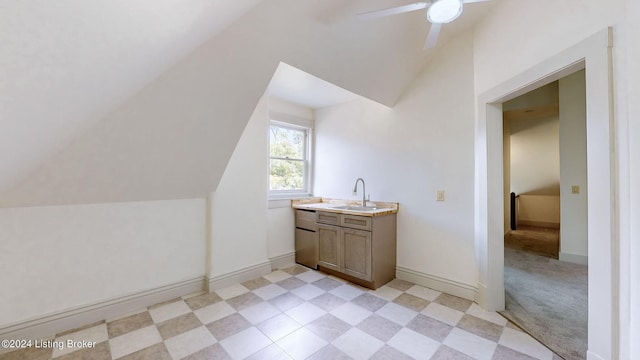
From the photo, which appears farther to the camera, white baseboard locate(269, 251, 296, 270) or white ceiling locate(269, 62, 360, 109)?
white baseboard locate(269, 251, 296, 270)

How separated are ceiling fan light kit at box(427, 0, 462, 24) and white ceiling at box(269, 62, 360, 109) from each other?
1265mm

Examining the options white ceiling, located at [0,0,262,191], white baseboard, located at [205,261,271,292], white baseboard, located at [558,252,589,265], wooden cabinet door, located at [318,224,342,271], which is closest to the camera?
white ceiling, located at [0,0,262,191]

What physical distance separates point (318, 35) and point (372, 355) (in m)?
2.29

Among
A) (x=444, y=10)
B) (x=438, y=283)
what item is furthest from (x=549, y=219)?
(x=444, y=10)

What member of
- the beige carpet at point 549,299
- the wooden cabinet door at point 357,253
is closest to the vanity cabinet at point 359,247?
the wooden cabinet door at point 357,253

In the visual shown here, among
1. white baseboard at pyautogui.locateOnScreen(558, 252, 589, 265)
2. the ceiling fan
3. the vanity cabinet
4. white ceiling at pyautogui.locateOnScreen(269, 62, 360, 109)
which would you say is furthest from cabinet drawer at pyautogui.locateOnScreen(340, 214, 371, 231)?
white baseboard at pyautogui.locateOnScreen(558, 252, 589, 265)

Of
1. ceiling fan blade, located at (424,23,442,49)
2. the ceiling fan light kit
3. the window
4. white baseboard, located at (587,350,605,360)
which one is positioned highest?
the ceiling fan light kit

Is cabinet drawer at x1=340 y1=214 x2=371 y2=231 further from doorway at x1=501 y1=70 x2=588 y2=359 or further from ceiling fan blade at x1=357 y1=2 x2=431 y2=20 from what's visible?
ceiling fan blade at x1=357 y1=2 x2=431 y2=20

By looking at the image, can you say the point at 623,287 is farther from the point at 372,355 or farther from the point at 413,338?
the point at 372,355

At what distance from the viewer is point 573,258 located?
352cm

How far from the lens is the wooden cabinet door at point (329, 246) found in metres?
3.01

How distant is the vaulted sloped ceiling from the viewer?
1.04 m

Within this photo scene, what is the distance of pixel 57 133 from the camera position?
1461 millimetres

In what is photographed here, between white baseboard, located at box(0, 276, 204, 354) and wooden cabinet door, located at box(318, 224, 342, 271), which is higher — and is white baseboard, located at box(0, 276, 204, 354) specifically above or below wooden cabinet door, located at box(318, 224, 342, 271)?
below
